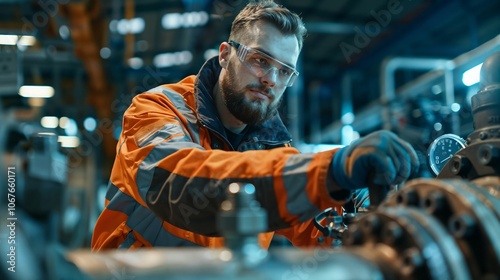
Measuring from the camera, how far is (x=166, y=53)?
7.98 m

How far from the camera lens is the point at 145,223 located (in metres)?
1.68

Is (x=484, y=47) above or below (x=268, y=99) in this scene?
above

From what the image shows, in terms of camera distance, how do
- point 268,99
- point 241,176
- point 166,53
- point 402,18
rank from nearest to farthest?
point 241,176 → point 268,99 → point 402,18 → point 166,53

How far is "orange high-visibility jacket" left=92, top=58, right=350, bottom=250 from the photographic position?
1050 millimetres

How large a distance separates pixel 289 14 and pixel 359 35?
5.11m

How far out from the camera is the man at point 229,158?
1020mm

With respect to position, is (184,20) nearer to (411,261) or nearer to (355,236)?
(355,236)

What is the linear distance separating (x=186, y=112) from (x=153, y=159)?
0.41 metres

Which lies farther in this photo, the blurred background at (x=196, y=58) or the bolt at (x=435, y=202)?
the blurred background at (x=196, y=58)

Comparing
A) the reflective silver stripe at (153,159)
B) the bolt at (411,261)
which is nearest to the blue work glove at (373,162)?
the bolt at (411,261)

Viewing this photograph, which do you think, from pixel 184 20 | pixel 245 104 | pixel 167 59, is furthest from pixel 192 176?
pixel 167 59

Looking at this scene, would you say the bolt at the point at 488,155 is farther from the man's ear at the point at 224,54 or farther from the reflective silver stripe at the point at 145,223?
the man's ear at the point at 224,54

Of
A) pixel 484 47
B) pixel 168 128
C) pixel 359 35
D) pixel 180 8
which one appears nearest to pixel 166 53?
pixel 180 8

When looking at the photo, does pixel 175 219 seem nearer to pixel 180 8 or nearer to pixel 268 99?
pixel 268 99
